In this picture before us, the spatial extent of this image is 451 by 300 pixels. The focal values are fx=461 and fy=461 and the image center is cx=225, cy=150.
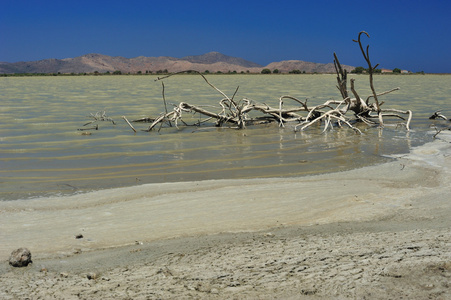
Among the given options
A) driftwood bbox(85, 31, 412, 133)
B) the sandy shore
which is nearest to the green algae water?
driftwood bbox(85, 31, 412, 133)

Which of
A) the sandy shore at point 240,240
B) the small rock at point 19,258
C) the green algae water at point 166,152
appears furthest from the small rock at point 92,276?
the green algae water at point 166,152

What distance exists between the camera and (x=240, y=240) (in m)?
3.17

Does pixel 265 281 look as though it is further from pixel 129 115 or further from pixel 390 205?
pixel 129 115

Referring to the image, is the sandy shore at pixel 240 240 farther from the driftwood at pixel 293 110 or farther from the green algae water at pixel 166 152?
the driftwood at pixel 293 110

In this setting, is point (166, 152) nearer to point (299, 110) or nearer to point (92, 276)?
point (299, 110)

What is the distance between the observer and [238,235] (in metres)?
3.30

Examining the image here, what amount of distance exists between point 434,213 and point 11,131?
25.9ft

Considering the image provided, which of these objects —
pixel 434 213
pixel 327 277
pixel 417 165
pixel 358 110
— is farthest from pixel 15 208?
pixel 358 110

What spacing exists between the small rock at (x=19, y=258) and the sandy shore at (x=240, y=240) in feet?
0.12

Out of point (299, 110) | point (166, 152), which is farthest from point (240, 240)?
point (299, 110)

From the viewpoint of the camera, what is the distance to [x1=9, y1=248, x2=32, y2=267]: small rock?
2.75 meters

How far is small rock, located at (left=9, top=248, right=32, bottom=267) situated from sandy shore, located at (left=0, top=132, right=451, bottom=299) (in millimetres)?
36

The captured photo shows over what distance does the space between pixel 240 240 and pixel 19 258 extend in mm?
1396

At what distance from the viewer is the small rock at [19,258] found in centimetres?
275
